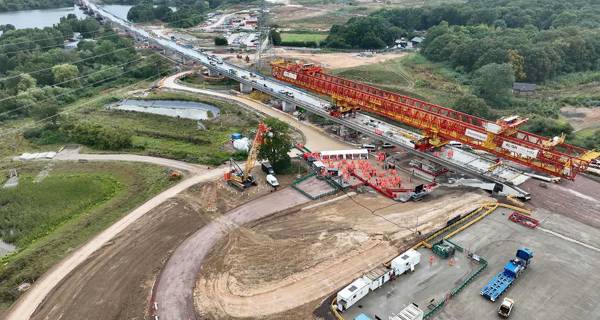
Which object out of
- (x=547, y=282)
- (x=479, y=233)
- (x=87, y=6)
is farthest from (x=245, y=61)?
(x=87, y=6)

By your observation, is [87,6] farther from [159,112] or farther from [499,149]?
[499,149]

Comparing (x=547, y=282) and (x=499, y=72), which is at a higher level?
(x=499, y=72)

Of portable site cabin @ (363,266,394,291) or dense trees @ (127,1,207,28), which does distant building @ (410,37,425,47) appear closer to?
dense trees @ (127,1,207,28)

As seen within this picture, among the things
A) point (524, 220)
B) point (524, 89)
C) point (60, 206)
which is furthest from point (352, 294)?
point (524, 89)

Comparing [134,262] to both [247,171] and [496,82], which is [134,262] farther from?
[496,82]

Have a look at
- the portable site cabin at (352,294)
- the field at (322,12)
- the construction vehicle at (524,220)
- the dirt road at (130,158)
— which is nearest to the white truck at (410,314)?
the portable site cabin at (352,294)

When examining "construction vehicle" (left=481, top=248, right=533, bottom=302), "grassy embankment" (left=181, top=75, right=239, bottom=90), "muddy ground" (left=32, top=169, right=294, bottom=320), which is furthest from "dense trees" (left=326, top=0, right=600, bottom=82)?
"muddy ground" (left=32, top=169, right=294, bottom=320)

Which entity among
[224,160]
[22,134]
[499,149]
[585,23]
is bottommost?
[22,134]
